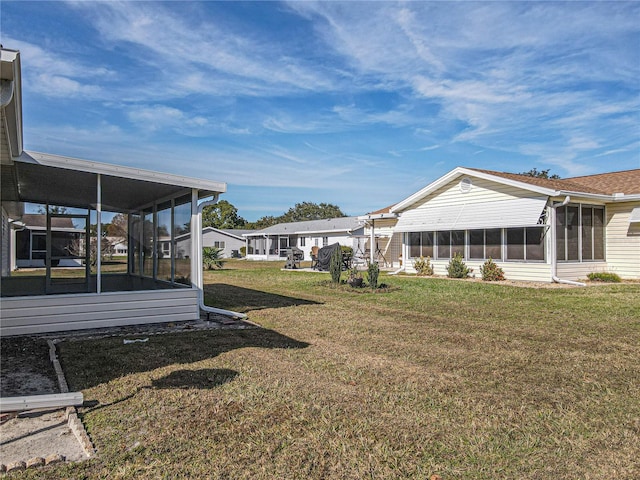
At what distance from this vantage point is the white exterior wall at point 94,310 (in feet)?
22.3

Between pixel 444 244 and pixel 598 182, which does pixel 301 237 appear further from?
pixel 598 182

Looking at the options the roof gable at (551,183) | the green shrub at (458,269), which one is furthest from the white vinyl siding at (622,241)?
the green shrub at (458,269)

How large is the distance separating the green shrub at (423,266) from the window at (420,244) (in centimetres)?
29

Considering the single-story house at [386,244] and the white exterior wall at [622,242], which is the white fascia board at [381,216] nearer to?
the single-story house at [386,244]

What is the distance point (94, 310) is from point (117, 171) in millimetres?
2312

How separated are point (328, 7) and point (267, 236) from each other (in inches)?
1094

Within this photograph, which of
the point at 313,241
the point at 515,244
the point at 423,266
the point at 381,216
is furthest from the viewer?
the point at 313,241

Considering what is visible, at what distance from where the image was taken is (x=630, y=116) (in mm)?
20281

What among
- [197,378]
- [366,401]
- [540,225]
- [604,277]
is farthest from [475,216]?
[197,378]

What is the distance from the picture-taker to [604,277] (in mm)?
14625

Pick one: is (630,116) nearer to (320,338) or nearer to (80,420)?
(320,338)

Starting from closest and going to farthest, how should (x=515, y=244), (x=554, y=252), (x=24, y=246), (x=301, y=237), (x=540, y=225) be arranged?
(x=24, y=246)
(x=540, y=225)
(x=554, y=252)
(x=515, y=244)
(x=301, y=237)

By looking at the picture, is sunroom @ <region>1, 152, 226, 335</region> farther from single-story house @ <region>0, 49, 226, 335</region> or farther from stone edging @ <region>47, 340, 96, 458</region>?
stone edging @ <region>47, 340, 96, 458</region>

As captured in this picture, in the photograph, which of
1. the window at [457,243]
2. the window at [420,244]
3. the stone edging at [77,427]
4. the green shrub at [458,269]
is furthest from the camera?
the window at [420,244]
